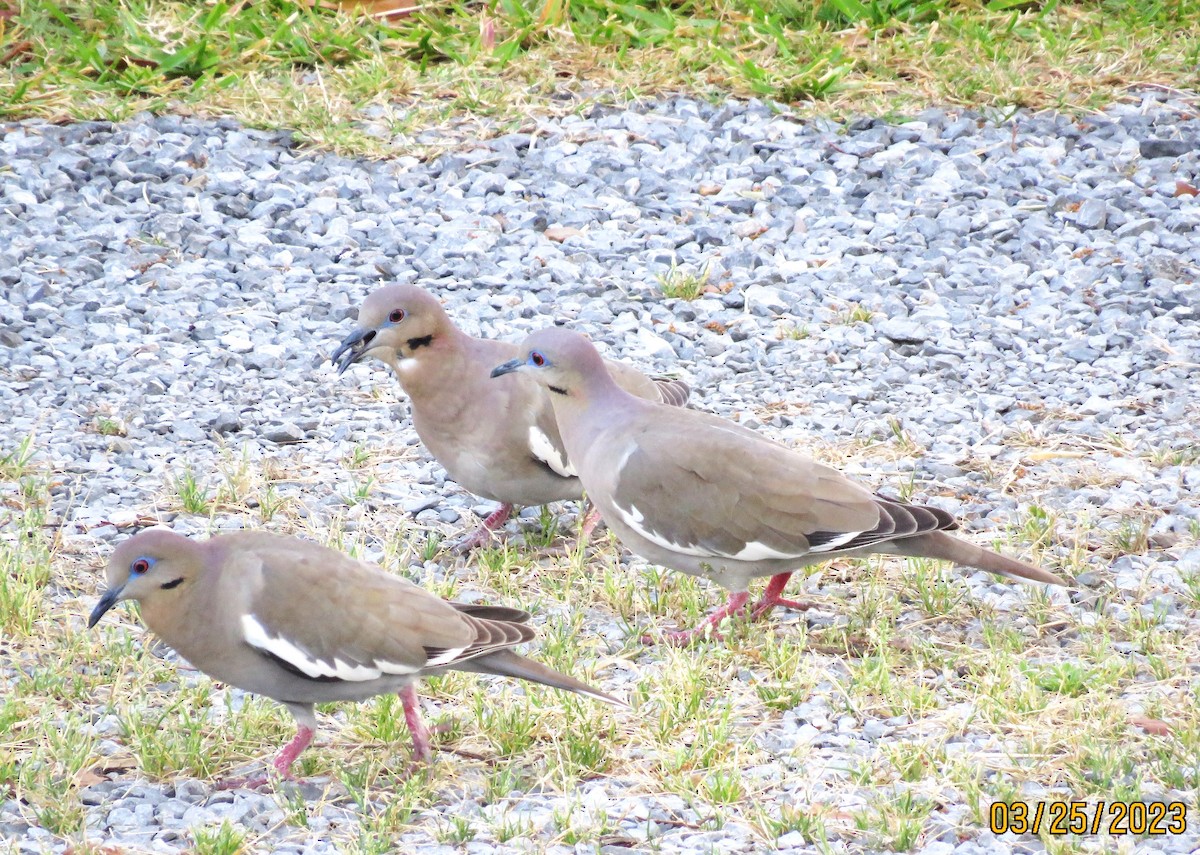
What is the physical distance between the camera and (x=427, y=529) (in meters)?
5.70

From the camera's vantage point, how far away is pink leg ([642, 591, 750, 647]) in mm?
4814

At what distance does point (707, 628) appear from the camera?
485cm

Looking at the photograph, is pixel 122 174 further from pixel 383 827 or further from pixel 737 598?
pixel 383 827

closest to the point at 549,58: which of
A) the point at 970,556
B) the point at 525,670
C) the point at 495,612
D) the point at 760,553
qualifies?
the point at 760,553

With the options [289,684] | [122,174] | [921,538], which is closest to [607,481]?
[921,538]

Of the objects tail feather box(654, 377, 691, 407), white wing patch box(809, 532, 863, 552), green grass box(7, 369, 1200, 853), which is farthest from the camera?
tail feather box(654, 377, 691, 407)

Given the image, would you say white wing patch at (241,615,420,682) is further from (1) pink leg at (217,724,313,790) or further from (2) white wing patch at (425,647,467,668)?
(1) pink leg at (217,724,313,790)

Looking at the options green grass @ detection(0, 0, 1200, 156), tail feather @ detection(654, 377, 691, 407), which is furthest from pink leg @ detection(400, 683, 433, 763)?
green grass @ detection(0, 0, 1200, 156)

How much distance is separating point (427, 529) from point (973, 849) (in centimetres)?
256

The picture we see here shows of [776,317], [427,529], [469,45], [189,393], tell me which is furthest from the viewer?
[469,45]

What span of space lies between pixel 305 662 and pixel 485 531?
1.70m

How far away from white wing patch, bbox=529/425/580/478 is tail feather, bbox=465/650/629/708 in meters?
1.37

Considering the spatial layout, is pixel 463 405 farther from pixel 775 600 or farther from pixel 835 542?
pixel 835 542

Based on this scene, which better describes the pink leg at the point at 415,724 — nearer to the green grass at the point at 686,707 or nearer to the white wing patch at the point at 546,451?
the green grass at the point at 686,707
